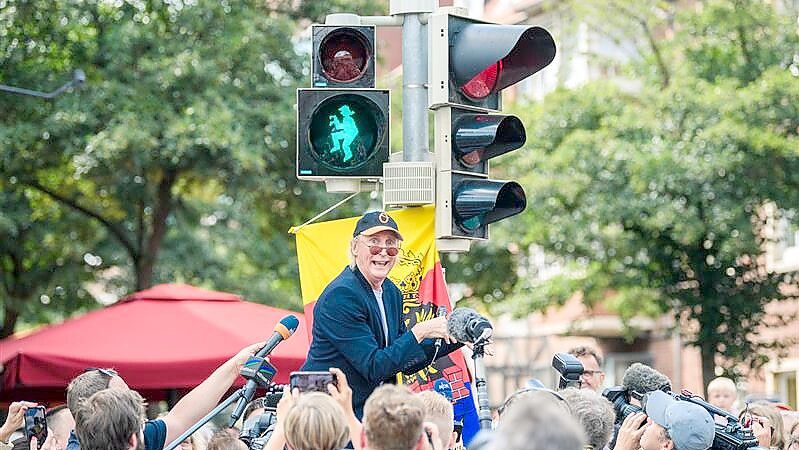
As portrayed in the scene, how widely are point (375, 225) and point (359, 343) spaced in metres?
0.65

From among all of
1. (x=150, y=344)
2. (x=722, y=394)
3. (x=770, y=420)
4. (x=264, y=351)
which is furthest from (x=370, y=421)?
(x=150, y=344)

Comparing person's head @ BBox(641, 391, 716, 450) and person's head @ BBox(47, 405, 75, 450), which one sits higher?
person's head @ BBox(641, 391, 716, 450)

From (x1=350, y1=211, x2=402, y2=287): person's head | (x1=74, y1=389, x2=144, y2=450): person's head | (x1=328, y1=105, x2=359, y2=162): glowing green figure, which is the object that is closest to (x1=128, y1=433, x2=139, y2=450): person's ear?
(x1=74, y1=389, x2=144, y2=450): person's head

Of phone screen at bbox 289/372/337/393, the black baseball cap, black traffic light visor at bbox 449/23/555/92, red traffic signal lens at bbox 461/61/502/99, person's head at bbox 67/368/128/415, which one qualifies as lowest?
person's head at bbox 67/368/128/415

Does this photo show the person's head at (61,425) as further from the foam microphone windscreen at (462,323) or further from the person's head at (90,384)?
the foam microphone windscreen at (462,323)

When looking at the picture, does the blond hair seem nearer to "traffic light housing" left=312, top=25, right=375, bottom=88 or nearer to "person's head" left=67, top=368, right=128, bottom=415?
"person's head" left=67, top=368, right=128, bottom=415

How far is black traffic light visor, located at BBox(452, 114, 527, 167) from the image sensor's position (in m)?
8.28

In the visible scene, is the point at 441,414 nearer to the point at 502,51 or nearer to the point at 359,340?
the point at 359,340

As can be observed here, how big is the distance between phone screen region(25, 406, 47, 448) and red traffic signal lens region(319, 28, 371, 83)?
250 cm

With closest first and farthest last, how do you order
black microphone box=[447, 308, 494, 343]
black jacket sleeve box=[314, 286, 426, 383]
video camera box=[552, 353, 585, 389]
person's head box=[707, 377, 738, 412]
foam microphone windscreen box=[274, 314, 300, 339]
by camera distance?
black microphone box=[447, 308, 494, 343], foam microphone windscreen box=[274, 314, 300, 339], black jacket sleeve box=[314, 286, 426, 383], video camera box=[552, 353, 585, 389], person's head box=[707, 377, 738, 412]

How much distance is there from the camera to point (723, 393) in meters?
11.6

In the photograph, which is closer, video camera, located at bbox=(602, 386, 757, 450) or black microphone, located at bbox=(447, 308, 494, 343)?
black microphone, located at bbox=(447, 308, 494, 343)

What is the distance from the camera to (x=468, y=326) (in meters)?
6.50

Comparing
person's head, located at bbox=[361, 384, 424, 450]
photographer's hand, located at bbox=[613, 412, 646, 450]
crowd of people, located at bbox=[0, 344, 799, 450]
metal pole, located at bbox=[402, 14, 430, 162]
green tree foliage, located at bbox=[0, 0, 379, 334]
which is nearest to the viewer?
crowd of people, located at bbox=[0, 344, 799, 450]
